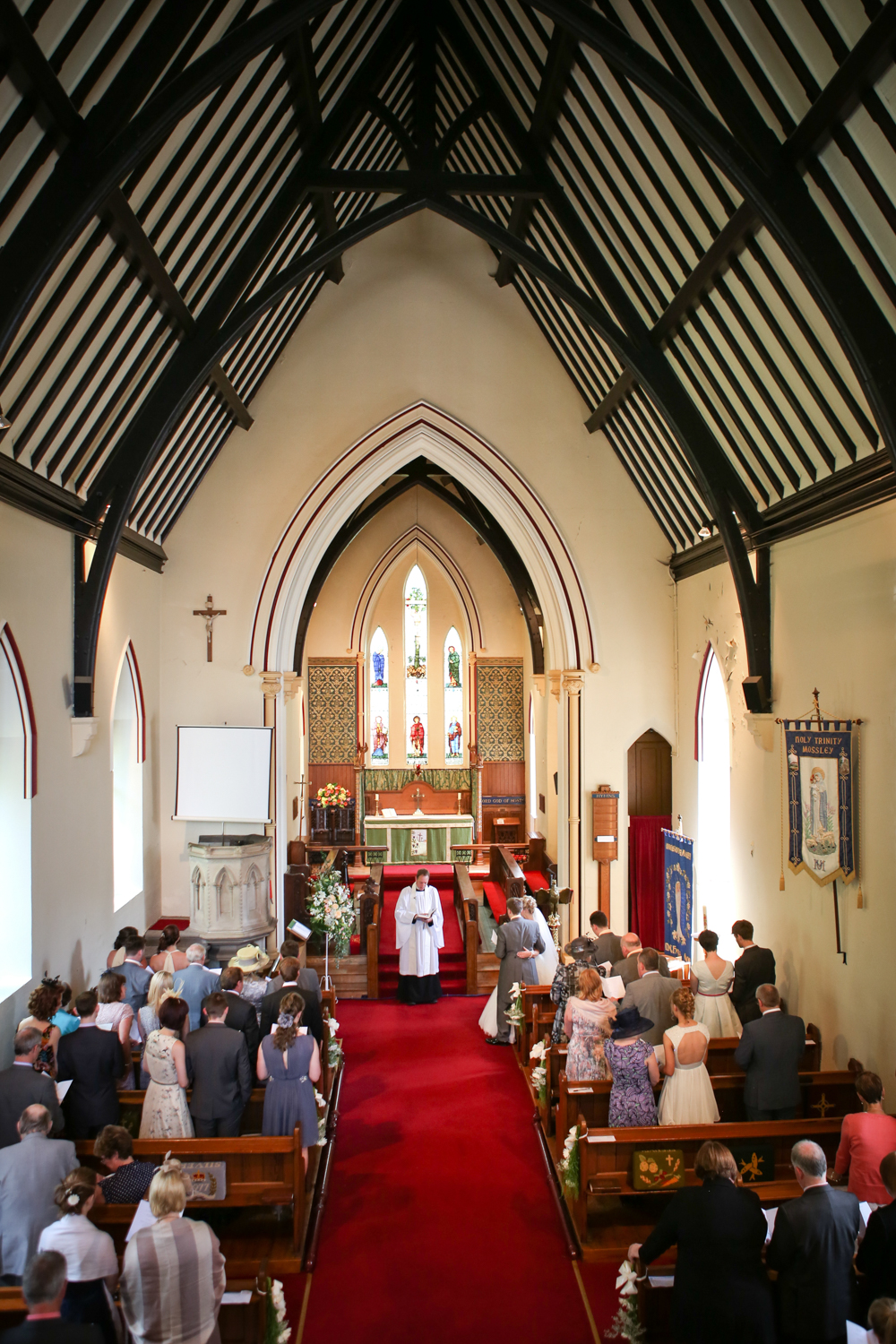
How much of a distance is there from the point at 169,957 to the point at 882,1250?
5.06 m

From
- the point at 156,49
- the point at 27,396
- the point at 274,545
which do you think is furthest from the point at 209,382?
the point at 156,49

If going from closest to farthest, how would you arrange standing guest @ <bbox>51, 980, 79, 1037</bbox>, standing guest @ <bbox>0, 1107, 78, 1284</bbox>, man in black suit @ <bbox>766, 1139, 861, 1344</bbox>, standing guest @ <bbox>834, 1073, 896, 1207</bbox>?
man in black suit @ <bbox>766, 1139, 861, 1344</bbox>
standing guest @ <bbox>0, 1107, 78, 1284</bbox>
standing guest @ <bbox>834, 1073, 896, 1207</bbox>
standing guest @ <bbox>51, 980, 79, 1037</bbox>

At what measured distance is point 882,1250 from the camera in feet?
11.5

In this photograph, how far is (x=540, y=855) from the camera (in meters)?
13.2

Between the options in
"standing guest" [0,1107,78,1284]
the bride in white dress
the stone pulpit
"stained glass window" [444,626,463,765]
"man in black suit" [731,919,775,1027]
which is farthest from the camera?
"stained glass window" [444,626,463,765]

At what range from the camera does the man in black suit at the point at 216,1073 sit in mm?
5207

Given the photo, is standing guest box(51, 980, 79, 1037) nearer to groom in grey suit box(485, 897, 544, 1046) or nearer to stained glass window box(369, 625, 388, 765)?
groom in grey suit box(485, 897, 544, 1046)

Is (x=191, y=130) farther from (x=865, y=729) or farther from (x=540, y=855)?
(x=540, y=855)

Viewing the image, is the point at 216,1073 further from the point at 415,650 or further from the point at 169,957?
the point at 415,650

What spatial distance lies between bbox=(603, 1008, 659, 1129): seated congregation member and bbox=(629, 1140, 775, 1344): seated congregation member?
5.75 ft

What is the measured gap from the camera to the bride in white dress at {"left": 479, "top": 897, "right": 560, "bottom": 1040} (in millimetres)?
8445

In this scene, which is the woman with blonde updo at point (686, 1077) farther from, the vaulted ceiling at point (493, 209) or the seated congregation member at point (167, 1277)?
the vaulted ceiling at point (493, 209)

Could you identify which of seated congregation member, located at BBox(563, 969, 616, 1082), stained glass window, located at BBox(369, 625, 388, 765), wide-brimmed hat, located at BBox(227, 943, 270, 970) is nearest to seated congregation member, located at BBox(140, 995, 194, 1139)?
seated congregation member, located at BBox(563, 969, 616, 1082)

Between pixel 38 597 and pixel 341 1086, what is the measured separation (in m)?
4.79
